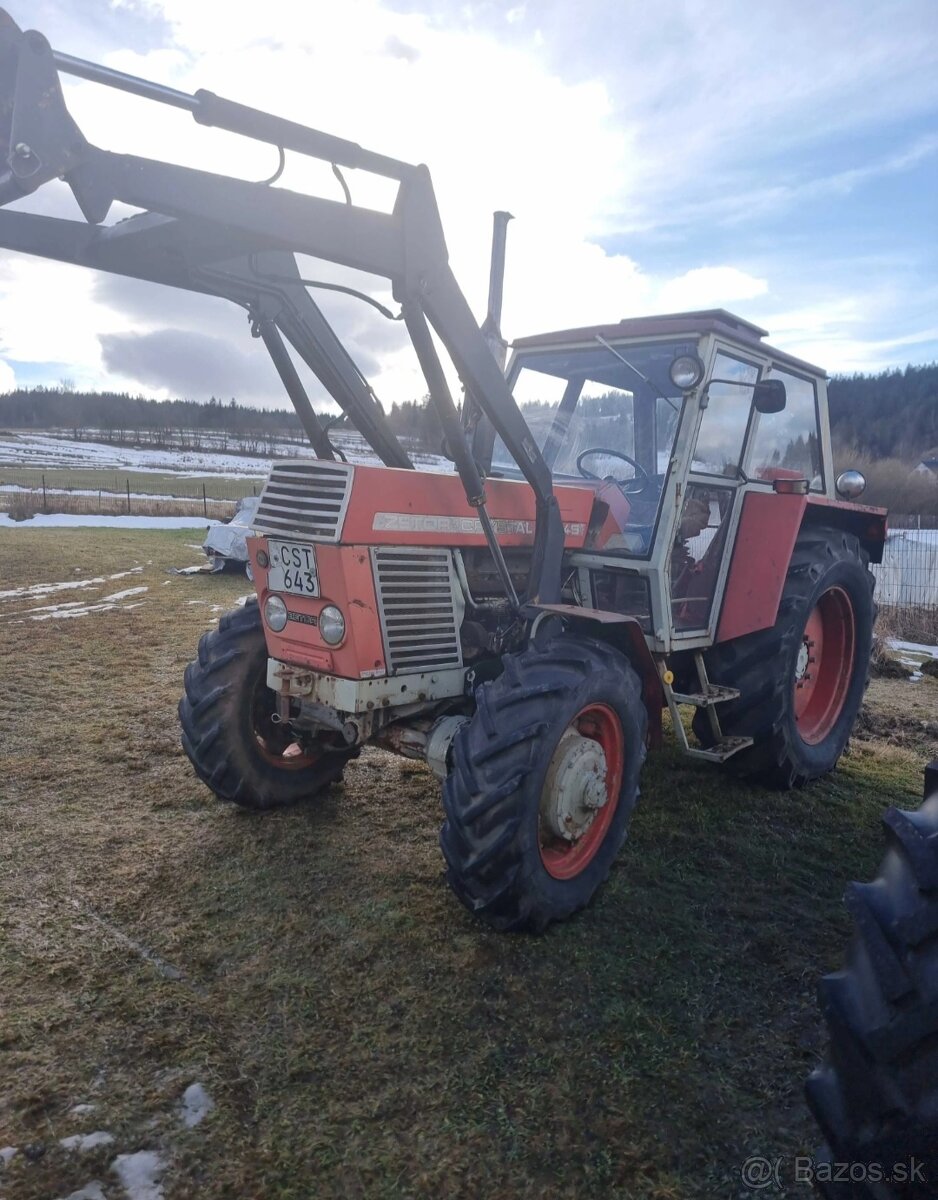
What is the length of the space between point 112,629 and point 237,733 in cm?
514

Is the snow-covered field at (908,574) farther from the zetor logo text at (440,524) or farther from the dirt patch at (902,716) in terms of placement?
the zetor logo text at (440,524)

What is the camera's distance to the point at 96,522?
19391 millimetres

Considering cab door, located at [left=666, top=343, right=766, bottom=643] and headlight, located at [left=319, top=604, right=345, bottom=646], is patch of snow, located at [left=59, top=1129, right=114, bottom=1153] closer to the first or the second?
headlight, located at [left=319, top=604, right=345, bottom=646]

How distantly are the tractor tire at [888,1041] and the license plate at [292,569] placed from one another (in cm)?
216

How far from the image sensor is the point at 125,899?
10.4 feet

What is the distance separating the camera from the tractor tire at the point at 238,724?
144 inches

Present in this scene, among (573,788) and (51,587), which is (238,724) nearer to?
(573,788)

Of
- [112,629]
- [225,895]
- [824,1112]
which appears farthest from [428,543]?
[112,629]

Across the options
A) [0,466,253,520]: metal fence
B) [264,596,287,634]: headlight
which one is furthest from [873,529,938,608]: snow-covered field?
[0,466,253,520]: metal fence

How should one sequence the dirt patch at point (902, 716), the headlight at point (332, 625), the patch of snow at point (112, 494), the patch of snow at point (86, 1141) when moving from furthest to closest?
1. the patch of snow at point (112, 494)
2. the dirt patch at point (902, 716)
3. the headlight at point (332, 625)
4. the patch of snow at point (86, 1141)

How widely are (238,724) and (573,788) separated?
5.15 feet

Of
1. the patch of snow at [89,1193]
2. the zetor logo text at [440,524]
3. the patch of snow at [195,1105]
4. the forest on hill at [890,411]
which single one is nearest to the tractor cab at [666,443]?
the zetor logo text at [440,524]

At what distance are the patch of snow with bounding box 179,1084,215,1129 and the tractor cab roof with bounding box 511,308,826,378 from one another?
344 cm

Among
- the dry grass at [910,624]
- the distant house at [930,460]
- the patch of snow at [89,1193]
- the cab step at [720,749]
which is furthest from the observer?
the distant house at [930,460]
